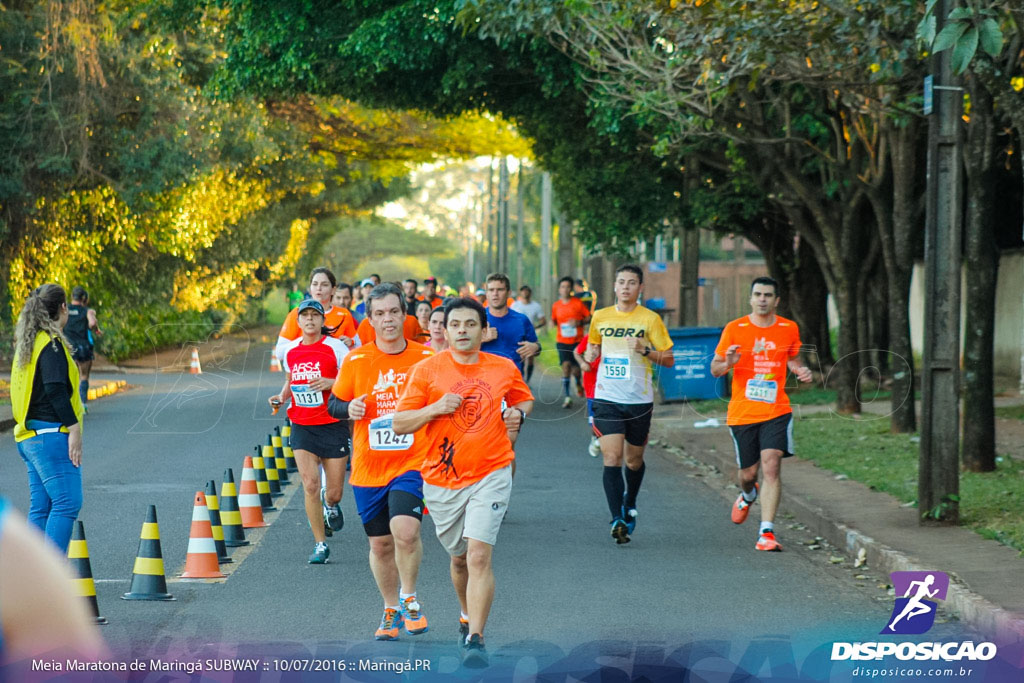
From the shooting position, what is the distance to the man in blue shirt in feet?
37.0

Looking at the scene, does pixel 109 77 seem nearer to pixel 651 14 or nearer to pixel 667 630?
pixel 651 14

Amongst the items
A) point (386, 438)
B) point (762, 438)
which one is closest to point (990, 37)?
point (386, 438)

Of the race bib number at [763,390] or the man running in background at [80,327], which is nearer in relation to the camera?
the race bib number at [763,390]

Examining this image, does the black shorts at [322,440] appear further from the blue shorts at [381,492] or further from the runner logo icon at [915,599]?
the runner logo icon at [915,599]

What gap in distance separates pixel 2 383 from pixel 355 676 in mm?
18387

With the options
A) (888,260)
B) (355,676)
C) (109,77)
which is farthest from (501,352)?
(109,77)

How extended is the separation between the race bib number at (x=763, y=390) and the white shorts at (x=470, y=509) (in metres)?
3.75

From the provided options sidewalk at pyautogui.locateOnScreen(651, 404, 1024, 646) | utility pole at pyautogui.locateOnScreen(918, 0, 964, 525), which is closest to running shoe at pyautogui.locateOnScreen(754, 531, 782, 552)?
sidewalk at pyautogui.locateOnScreen(651, 404, 1024, 646)

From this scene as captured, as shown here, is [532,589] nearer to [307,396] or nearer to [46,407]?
[307,396]

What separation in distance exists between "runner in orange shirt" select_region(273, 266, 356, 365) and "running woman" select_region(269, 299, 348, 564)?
18 centimetres

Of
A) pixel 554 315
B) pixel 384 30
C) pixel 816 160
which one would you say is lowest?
pixel 554 315

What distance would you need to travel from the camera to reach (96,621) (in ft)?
23.2

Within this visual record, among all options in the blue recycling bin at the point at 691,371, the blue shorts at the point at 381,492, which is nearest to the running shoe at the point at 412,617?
the blue shorts at the point at 381,492

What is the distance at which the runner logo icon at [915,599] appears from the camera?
730cm
